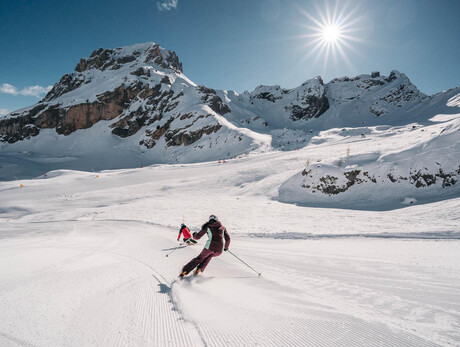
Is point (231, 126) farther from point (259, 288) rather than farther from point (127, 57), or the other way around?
point (127, 57)

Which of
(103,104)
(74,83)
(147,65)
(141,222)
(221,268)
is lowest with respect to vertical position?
(141,222)

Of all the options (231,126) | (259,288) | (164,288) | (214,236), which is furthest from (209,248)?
(231,126)

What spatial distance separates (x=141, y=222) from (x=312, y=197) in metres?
10.9

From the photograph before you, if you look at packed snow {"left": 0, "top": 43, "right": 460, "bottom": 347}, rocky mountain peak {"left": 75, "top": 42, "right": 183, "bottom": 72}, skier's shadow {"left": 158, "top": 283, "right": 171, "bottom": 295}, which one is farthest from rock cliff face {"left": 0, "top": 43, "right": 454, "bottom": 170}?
skier's shadow {"left": 158, "top": 283, "right": 171, "bottom": 295}

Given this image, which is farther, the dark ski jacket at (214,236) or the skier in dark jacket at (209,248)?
the dark ski jacket at (214,236)

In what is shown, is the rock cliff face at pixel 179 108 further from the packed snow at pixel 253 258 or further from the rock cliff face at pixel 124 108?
the packed snow at pixel 253 258

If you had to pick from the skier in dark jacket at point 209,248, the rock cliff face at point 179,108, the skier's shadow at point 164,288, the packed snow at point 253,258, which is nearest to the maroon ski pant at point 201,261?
the skier in dark jacket at point 209,248

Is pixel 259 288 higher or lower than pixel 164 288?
higher

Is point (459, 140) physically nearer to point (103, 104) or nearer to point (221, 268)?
point (221, 268)

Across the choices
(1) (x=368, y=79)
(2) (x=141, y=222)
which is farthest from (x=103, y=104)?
(1) (x=368, y=79)

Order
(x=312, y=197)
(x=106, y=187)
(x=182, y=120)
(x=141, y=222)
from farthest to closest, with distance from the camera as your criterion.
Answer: (x=182, y=120), (x=106, y=187), (x=312, y=197), (x=141, y=222)

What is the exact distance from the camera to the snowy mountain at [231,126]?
495 inches

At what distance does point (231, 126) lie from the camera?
56.4 m

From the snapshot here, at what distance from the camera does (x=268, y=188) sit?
16.4m
